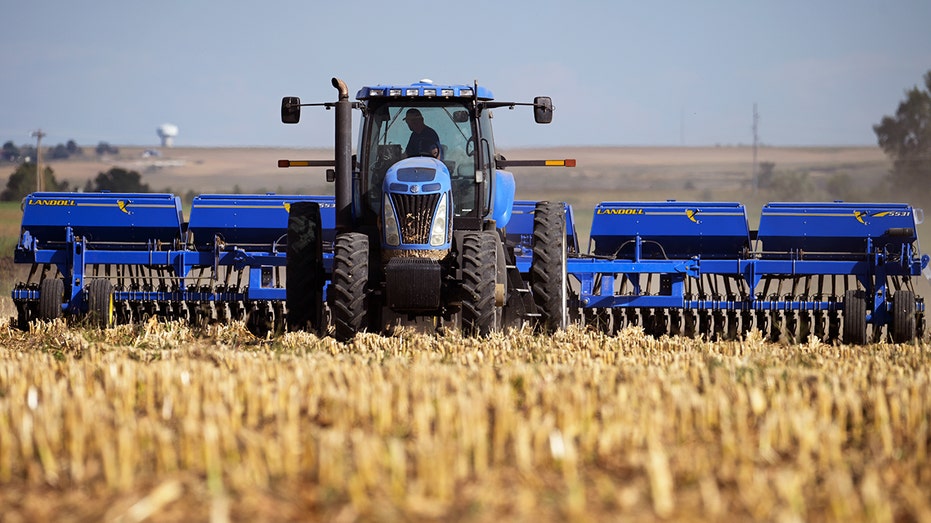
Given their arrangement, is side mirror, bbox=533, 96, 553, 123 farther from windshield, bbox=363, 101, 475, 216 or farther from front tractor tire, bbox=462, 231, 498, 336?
front tractor tire, bbox=462, 231, 498, 336

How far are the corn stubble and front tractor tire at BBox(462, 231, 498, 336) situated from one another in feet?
5.45

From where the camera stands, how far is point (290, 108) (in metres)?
9.98

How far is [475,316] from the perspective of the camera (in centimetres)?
936

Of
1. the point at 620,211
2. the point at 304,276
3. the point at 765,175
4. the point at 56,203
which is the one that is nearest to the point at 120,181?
the point at 765,175

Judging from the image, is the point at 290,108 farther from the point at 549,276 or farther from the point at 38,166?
the point at 38,166

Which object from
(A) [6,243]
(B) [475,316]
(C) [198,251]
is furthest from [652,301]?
(A) [6,243]

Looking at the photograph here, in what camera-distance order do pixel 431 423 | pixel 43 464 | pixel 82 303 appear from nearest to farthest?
pixel 43 464, pixel 431 423, pixel 82 303

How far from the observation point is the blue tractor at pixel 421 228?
30.8 feet

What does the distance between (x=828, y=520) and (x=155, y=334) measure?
7.06 metres

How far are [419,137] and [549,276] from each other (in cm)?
157

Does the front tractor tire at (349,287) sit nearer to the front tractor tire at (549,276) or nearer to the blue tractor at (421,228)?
the blue tractor at (421,228)

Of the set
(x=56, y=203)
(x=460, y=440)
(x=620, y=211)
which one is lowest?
(x=460, y=440)

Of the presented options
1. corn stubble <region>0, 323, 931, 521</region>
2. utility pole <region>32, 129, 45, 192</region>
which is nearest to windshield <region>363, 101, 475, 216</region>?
corn stubble <region>0, 323, 931, 521</region>

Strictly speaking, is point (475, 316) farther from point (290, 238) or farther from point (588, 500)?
point (588, 500)
